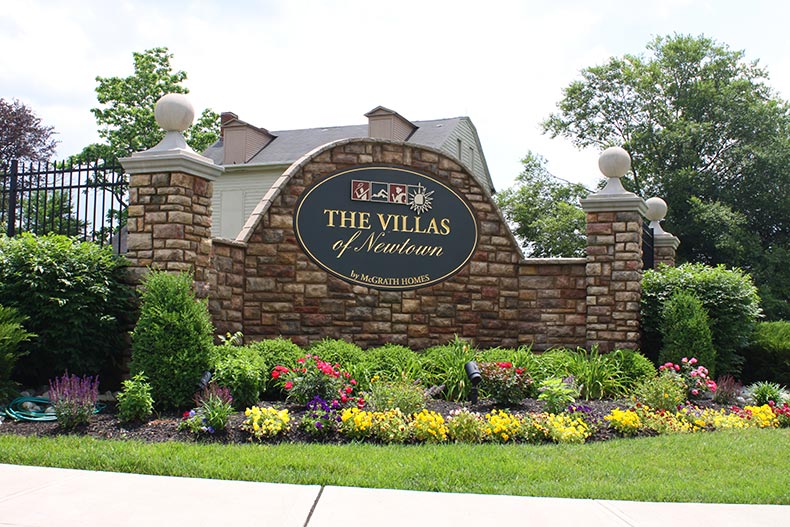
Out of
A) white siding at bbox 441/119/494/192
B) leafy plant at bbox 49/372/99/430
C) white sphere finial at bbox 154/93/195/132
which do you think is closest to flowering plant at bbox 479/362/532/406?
leafy plant at bbox 49/372/99/430

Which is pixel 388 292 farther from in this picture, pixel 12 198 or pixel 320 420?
pixel 12 198

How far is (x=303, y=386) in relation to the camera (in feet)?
24.8

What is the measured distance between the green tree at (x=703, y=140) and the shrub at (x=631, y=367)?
16.9m

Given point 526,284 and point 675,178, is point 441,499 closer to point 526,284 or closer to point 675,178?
point 526,284

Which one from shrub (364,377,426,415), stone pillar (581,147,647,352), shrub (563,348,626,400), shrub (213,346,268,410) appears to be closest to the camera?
shrub (364,377,426,415)

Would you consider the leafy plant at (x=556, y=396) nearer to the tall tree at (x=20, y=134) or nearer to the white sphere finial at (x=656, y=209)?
the white sphere finial at (x=656, y=209)

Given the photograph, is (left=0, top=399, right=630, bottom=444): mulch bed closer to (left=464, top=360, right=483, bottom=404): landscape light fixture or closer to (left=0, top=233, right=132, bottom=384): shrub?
(left=464, top=360, right=483, bottom=404): landscape light fixture

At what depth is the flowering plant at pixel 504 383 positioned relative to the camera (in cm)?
805

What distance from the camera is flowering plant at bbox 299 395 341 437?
6.63 metres

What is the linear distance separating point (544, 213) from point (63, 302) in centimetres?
2487

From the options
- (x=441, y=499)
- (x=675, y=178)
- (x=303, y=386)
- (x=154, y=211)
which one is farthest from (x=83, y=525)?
(x=675, y=178)

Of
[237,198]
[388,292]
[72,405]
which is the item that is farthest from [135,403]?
[237,198]

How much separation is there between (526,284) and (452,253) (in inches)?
49.5

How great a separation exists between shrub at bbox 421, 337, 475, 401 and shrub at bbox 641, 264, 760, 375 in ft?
10.9
